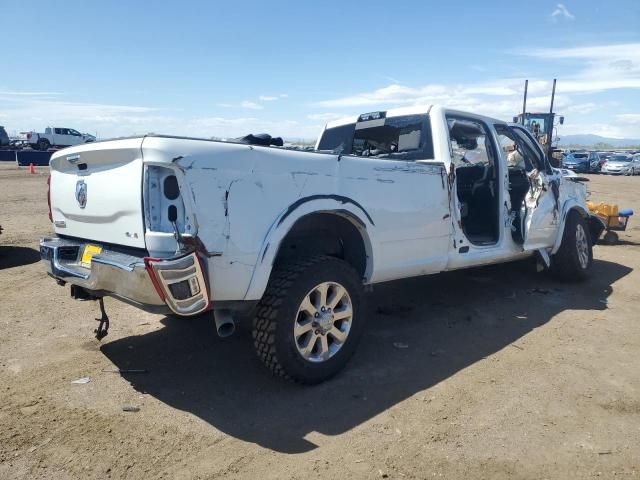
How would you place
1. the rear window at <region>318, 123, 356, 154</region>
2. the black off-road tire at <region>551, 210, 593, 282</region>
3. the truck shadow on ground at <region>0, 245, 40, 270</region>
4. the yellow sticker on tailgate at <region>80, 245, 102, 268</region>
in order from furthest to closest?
the truck shadow on ground at <region>0, 245, 40, 270</region> < the black off-road tire at <region>551, 210, 593, 282</region> < the rear window at <region>318, 123, 356, 154</region> < the yellow sticker on tailgate at <region>80, 245, 102, 268</region>

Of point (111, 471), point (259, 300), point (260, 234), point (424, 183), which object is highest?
point (424, 183)

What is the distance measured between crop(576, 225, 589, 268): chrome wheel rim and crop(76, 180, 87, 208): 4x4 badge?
17.9ft

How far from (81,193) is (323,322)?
189 cm

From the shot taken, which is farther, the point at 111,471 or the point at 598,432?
the point at 598,432

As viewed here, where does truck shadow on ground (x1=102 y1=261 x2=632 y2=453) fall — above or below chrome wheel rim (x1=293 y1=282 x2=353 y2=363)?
below

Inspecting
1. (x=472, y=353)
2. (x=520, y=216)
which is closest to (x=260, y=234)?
(x=472, y=353)

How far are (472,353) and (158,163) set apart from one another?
2.83m

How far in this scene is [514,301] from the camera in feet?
18.2

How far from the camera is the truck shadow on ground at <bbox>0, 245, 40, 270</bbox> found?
265 inches

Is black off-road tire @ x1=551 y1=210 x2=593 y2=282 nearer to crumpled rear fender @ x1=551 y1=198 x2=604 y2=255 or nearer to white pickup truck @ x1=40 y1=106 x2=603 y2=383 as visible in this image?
crumpled rear fender @ x1=551 y1=198 x2=604 y2=255

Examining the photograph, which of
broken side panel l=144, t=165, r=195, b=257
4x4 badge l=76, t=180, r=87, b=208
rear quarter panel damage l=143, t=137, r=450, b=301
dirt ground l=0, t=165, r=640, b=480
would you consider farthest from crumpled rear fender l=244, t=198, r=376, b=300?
4x4 badge l=76, t=180, r=87, b=208

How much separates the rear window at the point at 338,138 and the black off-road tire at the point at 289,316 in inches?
97.8

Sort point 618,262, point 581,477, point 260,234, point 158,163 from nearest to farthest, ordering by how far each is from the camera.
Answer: point 581,477
point 158,163
point 260,234
point 618,262

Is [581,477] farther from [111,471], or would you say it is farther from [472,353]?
[111,471]
